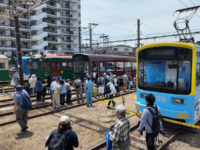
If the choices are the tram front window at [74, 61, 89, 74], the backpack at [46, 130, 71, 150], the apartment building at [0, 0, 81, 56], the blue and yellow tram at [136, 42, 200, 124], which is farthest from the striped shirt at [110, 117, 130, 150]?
the apartment building at [0, 0, 81, 56]

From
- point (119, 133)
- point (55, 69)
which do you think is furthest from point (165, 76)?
point (55, 69)

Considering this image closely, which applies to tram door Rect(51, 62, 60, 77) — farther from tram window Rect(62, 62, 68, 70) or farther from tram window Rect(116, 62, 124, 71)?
tram window Rect(116, 62, 124, 71)

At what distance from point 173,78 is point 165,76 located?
30 centimetres

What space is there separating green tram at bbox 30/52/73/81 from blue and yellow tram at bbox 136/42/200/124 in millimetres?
11283

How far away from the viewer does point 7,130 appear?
21.0 feet

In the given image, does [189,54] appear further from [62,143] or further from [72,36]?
[72,36]

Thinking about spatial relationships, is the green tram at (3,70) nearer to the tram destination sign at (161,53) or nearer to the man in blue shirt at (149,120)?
the tram destination sign at (161,53)

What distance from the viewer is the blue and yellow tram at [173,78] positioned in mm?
5242

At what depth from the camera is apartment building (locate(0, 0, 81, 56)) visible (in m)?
43.5

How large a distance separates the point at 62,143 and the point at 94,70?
11.9 metres

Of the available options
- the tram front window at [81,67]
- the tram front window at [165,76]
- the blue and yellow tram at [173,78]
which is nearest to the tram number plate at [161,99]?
the blue and yellow tram at [173,78]

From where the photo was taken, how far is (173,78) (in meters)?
5.61

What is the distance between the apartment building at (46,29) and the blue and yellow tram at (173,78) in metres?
42.5

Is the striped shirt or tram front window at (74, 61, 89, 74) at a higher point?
tram front window at (74, 61, 89, 74)
